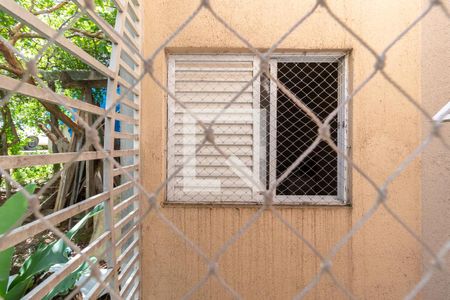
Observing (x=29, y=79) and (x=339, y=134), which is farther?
(x=29, y=79)

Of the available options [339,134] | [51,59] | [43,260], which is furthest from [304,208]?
[51,59]

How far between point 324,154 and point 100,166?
8.67ft

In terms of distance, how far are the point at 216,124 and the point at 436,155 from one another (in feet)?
4.66

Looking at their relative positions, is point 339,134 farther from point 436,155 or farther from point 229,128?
point 229,128

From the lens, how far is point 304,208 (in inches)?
85.3

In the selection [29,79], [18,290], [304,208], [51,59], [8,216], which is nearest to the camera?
[8,216]

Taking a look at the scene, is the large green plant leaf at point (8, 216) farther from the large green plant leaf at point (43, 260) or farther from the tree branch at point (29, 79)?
the tree branch at point (29, 79)

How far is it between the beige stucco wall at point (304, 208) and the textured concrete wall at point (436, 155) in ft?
0.21

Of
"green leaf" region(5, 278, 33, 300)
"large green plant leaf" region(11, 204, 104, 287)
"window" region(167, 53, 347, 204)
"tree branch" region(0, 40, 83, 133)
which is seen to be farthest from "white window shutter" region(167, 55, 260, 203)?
"tree branch" region(0, 40, 83, 133)

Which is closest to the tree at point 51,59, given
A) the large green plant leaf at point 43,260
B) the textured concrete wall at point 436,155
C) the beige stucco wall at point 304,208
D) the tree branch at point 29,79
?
the tree branch at point 29,79

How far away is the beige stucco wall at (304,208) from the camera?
2.15 metres

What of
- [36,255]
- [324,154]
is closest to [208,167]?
[324,154]

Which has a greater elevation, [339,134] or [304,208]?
[339,134]

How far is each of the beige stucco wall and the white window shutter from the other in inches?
3.6
